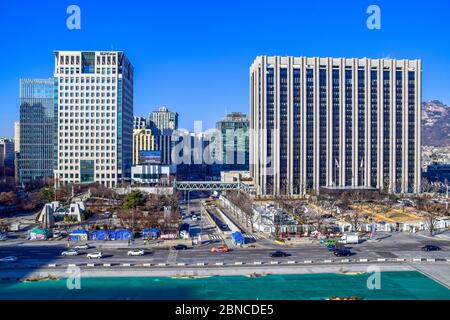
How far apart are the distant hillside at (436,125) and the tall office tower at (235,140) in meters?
108

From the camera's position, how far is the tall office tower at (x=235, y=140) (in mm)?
58156

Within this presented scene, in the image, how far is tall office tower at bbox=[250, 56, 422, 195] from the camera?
36.4 meters

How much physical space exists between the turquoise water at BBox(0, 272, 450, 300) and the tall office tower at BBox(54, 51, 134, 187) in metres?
27.6

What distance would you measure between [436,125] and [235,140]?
144m

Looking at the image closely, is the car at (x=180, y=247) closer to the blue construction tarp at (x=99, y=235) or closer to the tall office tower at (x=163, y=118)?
the blue construction tarp at (x=99, y=235)

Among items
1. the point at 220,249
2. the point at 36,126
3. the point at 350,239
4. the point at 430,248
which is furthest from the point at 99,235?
the point at 36,126

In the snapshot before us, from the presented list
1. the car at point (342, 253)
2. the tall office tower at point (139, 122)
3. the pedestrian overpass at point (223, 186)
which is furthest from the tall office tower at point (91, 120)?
the tall office tower at point (139, 122)

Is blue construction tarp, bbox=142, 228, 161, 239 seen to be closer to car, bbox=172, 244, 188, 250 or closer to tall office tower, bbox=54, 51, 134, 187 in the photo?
car, bbox=172, 244, 188, 250

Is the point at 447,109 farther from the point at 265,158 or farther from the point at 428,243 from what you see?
the point at 428,243

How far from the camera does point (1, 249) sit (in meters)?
16.5

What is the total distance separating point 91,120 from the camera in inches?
1533
